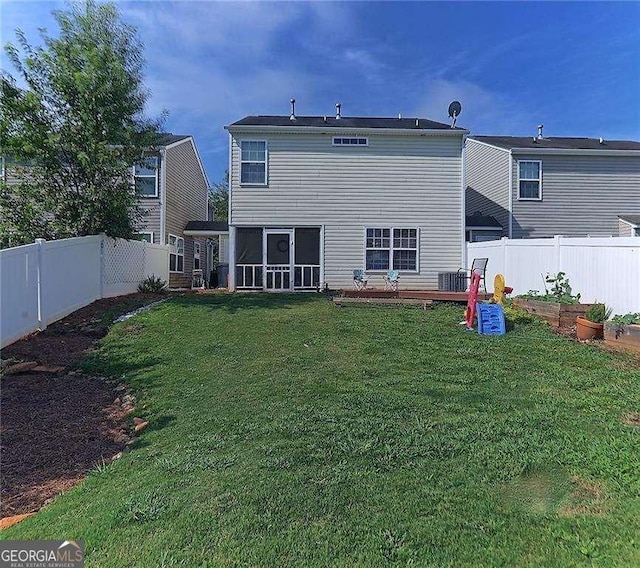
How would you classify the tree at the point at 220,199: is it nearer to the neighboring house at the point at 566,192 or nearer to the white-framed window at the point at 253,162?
the white-framed window at the point at 253,162

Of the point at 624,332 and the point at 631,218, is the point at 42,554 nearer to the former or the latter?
the point at 624,332

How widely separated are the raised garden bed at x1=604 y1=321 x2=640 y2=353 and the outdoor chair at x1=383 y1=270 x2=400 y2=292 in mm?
7268

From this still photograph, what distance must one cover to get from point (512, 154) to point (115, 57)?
14014 millimetres

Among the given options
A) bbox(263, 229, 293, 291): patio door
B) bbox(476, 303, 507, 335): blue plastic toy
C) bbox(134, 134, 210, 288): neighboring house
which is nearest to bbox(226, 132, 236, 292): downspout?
bbox(263, 229, 293, 291): patio door

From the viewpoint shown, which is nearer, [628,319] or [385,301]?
[628,319]

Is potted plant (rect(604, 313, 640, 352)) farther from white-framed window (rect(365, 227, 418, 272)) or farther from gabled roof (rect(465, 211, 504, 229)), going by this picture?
gabled roof (rect(465, 211, 504, 229))

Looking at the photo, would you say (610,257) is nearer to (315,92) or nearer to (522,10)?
(522,10)

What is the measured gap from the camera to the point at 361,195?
1520cm

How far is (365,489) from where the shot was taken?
2727mm

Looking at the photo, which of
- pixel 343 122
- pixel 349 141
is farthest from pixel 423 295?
pixel 343 122

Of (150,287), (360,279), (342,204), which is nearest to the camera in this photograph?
(150,287)

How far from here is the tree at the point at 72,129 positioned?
966 centimetres

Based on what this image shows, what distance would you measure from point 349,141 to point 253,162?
3363mm

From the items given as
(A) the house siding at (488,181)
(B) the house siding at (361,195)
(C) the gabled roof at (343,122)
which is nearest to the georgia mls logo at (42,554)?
(B) the house siding at (361,195)
